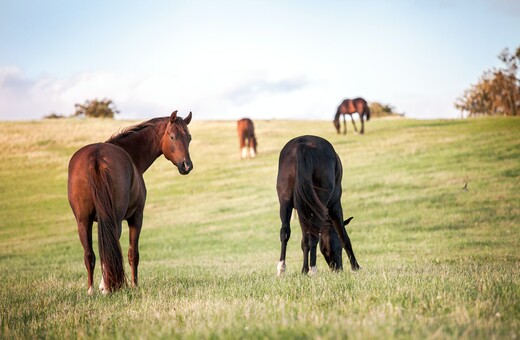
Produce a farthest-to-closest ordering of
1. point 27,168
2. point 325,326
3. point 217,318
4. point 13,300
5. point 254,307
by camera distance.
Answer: point 27,168 < point 13,300 < point 254,307 < point 217,318 < point 325,326

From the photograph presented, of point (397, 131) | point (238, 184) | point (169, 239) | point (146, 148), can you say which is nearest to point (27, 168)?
point (238, 184)

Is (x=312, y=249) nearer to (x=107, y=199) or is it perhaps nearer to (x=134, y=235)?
(x=134, y=235)

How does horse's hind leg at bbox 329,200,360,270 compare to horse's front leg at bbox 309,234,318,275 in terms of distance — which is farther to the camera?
horse's hind leg at bbox 329,200,360,270

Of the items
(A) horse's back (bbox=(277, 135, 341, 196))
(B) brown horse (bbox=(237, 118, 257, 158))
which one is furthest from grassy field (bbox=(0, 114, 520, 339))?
(A) horse's back (bbox=(277, 135, 341, 196))

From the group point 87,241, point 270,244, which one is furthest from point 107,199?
point 270,244

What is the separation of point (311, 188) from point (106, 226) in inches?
131

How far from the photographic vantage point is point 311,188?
865 cm

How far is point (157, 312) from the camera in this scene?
5207 millimetres

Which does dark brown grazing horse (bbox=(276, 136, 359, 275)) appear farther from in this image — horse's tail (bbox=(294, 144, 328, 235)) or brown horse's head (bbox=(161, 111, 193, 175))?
brown horse's head (bbox=(161, 111, 193, 175))

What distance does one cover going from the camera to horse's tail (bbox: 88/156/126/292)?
7305 mm

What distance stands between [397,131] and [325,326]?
45.1 metres

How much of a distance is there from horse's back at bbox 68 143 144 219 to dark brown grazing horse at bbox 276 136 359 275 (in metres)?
2.71

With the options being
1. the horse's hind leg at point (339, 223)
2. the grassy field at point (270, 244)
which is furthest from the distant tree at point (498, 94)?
the horse's hind leg at point (339, 223)

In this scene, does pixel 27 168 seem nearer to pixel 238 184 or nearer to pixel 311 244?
pixel 238 184
